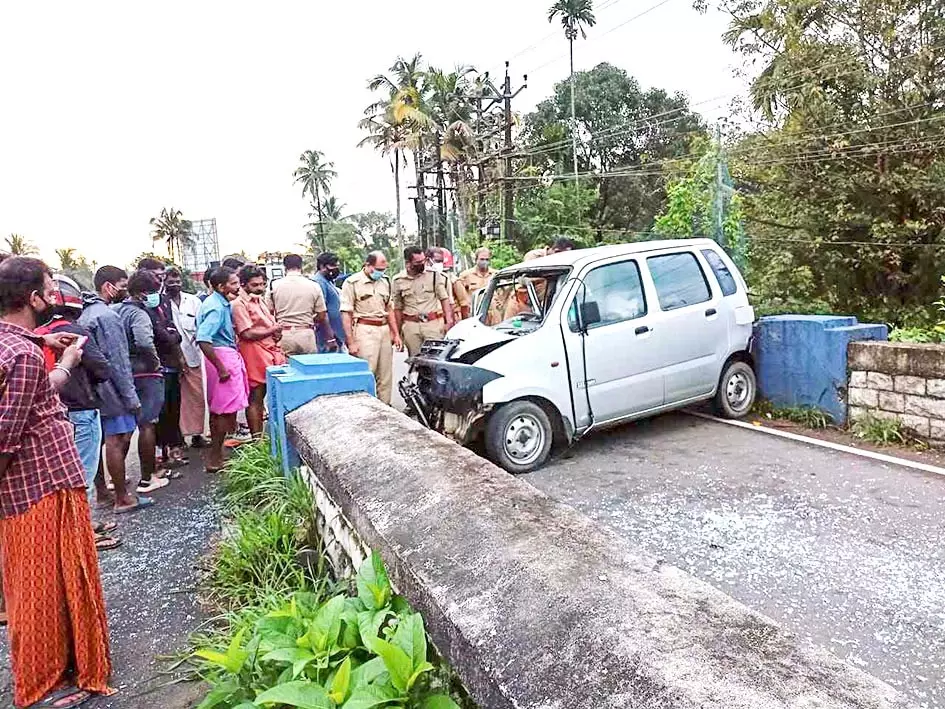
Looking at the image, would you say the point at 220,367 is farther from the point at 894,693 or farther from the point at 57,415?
the point at 894,693

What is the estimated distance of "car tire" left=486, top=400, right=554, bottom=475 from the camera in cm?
561

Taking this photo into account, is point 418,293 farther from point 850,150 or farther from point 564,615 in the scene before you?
point 850,150

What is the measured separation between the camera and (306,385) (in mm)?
4449

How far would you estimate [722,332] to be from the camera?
263 inches

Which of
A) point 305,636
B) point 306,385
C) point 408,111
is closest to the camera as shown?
point 305,636

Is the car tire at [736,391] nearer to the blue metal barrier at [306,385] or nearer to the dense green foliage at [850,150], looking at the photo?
the blue metal barrier at [306,385]

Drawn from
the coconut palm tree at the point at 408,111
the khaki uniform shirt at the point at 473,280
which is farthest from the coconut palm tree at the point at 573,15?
the khaki uniform shirt at the point at 473,280

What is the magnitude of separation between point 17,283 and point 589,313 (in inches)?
161

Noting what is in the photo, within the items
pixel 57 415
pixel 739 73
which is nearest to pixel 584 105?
pixel 739 73

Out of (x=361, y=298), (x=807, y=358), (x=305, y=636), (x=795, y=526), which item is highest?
(x=361, y=298)

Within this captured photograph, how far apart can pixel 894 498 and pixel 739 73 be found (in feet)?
49.9

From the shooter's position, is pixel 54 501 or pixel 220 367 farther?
pixel 220 367

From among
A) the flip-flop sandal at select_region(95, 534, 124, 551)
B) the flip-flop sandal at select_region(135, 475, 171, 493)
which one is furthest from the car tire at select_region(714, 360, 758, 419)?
the flip-flop sandal at select_region(95, 534, 124, 551)

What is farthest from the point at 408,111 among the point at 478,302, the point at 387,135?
the point at 478,302
